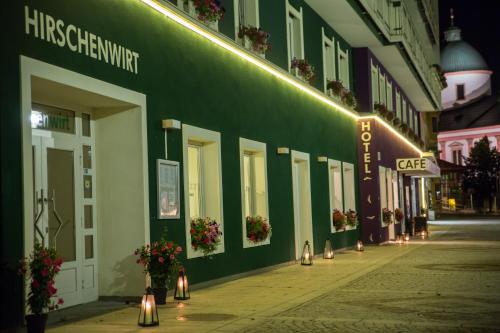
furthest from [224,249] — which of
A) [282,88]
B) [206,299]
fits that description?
[282,88]

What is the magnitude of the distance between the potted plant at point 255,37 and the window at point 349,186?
365 inches

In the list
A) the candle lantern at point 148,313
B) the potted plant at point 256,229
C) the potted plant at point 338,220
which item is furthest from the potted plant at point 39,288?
the potted plant at point 338,220

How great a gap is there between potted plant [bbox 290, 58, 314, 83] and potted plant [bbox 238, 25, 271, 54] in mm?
2962

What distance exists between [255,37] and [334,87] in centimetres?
777

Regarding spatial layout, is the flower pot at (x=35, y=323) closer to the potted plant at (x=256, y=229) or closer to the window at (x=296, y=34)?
the potted plant at (x=256, y=229)

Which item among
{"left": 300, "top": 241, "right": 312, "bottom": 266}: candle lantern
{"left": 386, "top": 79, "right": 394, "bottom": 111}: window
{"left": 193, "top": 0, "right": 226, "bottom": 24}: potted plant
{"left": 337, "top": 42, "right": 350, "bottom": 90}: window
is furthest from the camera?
{"left": 386, "top": 79, "right": 394, "bottom": 111}: window

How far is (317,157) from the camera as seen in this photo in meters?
21.9

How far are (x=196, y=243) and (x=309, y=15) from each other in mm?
10218

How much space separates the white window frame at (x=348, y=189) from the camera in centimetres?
2505

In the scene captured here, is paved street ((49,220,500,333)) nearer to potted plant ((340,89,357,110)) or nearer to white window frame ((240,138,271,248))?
white window frame ((240,138,271,248))

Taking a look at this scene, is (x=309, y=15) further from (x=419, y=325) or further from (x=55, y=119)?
(x=419, y=325)

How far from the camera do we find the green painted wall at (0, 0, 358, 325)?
9.01 meters

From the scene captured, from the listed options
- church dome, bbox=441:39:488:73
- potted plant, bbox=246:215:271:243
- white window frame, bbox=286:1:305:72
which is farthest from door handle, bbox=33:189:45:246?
church dome, bbox=441:39:488:73

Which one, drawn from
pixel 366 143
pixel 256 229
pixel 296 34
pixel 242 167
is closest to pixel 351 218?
pixel 366 143
